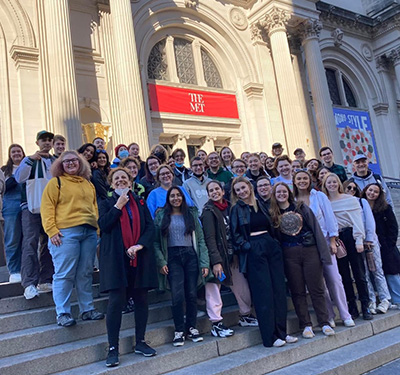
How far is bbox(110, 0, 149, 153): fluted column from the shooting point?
11.8 m

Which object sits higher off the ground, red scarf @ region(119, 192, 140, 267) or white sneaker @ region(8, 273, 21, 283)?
red scarf @ region(119, 192, 140, 267)

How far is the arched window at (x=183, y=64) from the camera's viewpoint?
15562mm

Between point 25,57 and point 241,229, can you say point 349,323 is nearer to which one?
point 241,229

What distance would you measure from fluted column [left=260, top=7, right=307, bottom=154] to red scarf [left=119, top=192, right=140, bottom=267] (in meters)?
13.2

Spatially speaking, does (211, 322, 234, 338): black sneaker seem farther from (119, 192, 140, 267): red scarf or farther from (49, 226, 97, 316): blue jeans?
(49, 226, 97, 316): blue jeans

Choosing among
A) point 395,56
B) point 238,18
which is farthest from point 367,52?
point 238,18

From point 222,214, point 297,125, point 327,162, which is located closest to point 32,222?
point 222,214

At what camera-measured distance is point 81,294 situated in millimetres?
4215

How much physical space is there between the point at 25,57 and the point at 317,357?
11063mm

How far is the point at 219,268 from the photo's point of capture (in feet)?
14.6

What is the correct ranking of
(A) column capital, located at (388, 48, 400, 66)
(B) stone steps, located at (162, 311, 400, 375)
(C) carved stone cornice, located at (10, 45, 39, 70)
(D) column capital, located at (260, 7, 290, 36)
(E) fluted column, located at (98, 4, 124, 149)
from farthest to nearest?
(A) column capital, located at (388, 48, 400, 66)
(D) column capital, located at (260, 7, 290, 36)
(E) fluted column, located at (98, 4, 124, 149)
(C) carved stone cornice, located at (10, 45, 39, 70)
(B) stone steps, located at (162, 311, 400, 375)

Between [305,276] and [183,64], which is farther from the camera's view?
[183,64]

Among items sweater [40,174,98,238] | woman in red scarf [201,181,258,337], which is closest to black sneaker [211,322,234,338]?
woman in red scarf [201,181,258,337]

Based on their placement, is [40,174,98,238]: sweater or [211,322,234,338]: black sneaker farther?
[211,322,234,338]: black sneaker
